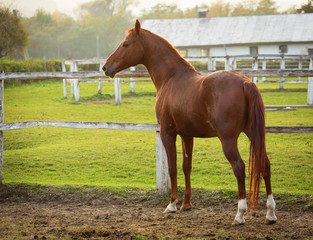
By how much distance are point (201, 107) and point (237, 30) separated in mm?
39390

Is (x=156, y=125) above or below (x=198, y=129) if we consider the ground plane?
below

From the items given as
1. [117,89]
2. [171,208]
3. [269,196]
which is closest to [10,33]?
[117,89]

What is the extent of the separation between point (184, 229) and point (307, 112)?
9.19 meters

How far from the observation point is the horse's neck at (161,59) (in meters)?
4.51

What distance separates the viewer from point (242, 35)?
4000 centimetres

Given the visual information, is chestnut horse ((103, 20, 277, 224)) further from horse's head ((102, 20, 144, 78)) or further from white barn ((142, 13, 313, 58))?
white barn ((142, 13, 313, 58))

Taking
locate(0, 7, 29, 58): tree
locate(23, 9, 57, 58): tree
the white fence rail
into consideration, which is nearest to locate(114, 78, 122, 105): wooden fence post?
the white fence rail

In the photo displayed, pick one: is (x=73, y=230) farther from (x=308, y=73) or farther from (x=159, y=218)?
(x=308, y=73)

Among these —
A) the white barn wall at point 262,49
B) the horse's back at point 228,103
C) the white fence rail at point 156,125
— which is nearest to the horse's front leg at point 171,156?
the white fence rail at point 156,125

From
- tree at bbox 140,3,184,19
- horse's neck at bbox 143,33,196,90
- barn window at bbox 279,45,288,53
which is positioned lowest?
horse's neck at bbox 143,33,196,90

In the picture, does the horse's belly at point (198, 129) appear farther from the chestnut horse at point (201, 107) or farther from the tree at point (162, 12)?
the tree at point (162, 12)

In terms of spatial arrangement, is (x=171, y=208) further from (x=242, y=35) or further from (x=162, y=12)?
(x=162, y=12)

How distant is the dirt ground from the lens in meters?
3.63

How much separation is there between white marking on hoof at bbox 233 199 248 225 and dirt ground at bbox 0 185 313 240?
6 cm
